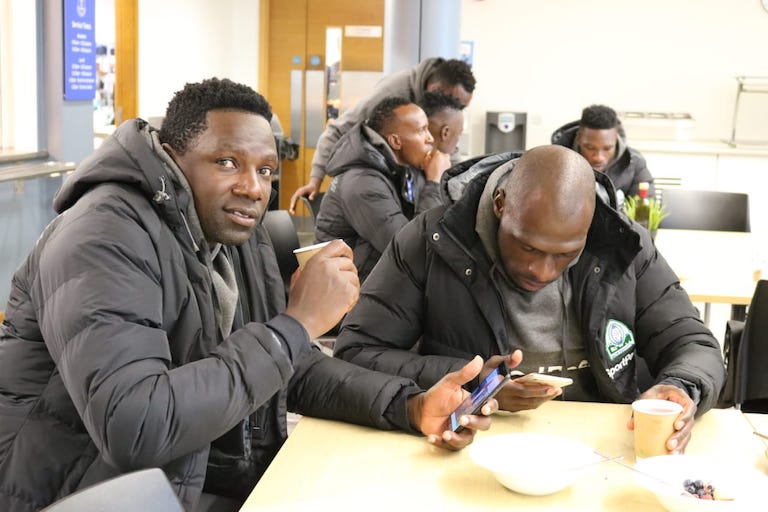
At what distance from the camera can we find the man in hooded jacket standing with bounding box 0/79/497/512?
5.23 ft

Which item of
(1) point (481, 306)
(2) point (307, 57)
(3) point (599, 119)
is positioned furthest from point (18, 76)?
(2) point (307, 57)

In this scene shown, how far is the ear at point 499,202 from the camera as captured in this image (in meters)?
2.22

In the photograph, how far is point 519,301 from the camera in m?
2.31

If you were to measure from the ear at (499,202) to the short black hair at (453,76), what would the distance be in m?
2.68

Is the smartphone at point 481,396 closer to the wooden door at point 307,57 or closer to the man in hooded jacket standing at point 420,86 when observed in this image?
the man in hooded jacket standing at point 420,86

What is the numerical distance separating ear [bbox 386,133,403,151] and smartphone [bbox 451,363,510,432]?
236 centimetres

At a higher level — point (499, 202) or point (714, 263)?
point (499, 202)

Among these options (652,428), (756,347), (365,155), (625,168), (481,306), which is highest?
(365,155)

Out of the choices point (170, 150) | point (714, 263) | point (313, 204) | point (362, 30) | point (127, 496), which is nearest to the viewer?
point (127, 496)

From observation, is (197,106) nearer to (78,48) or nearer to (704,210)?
(78,48)

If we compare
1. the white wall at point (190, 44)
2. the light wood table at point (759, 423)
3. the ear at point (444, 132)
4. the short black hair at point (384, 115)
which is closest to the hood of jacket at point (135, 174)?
the light wood table at point (759, 423)

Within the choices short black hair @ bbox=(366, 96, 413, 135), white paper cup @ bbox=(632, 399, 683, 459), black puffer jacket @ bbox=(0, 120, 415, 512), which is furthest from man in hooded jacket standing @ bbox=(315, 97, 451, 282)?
white paper cup @ bbox=(632, 399, 683, 459)

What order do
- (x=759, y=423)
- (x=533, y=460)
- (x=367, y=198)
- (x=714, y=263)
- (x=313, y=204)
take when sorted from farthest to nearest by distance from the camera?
(x=313, y=204), (x=714, y=263), (x=367, y=198), (x=759, y=423), (x=533, y=460)

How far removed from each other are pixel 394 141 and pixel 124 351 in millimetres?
2658
